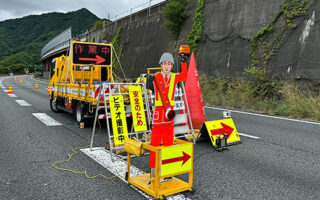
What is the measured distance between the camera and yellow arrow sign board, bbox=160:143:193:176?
136 inches

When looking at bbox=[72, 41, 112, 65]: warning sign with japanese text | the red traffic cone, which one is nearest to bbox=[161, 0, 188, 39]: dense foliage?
bbox=[72, 41, 112, 65]: warning sign with japanese text

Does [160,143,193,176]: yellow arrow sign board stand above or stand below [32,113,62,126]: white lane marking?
above

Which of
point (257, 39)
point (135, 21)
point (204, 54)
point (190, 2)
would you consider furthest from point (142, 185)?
point (135, 21)

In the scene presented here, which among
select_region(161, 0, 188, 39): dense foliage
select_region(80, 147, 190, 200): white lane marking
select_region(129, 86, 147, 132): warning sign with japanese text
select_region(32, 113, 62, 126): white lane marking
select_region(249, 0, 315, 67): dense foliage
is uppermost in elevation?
select_region(161, 0, 188, 39): dense foliage

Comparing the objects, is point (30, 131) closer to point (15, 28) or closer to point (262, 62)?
point (262, 62)

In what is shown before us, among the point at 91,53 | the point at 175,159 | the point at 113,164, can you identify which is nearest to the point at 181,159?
the point at 175,159

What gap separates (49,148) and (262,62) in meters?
12.1

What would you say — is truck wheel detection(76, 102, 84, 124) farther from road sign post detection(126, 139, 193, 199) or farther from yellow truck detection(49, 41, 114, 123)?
road sign post detection(126, 139, 193, 199)

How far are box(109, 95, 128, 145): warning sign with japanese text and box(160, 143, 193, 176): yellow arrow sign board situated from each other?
2064 mm

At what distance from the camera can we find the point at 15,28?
571ft

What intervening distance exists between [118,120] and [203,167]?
6.45ft

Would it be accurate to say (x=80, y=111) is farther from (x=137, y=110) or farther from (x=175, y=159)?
(x=175, y=159)

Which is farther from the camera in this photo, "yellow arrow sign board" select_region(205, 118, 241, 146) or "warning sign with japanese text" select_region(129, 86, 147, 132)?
"yellow arrow sign board" select_region(205, 118, 241, 146)

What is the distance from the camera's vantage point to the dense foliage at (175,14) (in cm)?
2236
